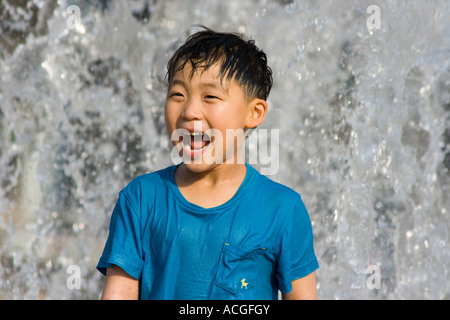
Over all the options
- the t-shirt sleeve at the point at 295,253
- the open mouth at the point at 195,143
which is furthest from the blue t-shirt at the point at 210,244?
the open mouth at the point at 195,143

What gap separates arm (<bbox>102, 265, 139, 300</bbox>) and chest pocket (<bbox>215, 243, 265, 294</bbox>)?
0.22m

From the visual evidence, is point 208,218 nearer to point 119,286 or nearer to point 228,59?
point 119,286

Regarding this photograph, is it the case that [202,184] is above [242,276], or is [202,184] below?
above

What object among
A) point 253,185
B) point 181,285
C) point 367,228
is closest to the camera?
point 181,285

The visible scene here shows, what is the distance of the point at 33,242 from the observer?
4.14m

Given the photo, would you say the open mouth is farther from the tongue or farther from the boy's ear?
the boy's ear

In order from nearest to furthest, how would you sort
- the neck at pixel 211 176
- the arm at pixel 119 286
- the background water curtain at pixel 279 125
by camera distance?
the arm at pixel 119 286, the neck at pixel 211 176, the background water curtain at pixel 279 125

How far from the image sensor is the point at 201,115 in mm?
1597

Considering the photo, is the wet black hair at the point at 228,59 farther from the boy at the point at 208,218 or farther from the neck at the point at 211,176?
the neck at the point at 211,176

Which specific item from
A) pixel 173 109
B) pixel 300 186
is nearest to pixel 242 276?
pixel 173 109

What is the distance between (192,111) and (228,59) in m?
0.20

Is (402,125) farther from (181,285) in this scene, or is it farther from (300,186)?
(181,285)

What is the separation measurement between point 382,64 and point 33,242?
8.52 ft

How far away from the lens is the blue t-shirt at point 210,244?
1.55m
